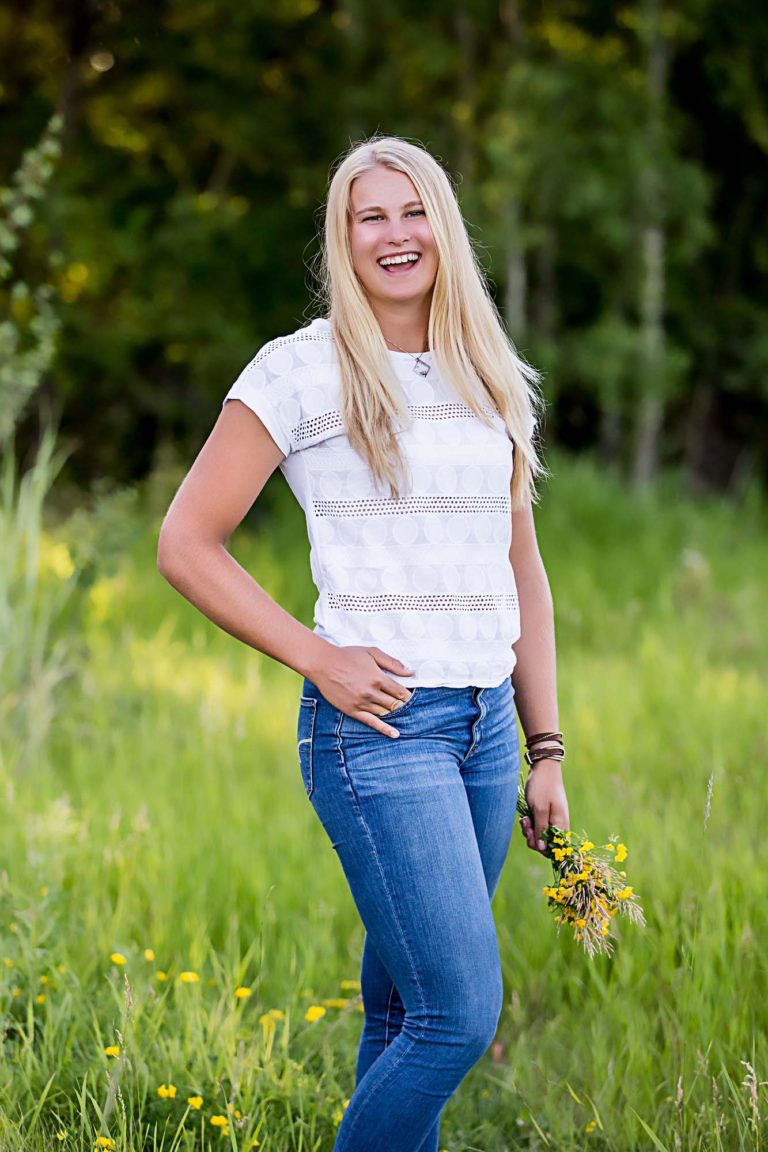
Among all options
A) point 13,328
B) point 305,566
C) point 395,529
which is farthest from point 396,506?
point 305,566

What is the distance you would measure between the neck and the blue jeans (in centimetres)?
62

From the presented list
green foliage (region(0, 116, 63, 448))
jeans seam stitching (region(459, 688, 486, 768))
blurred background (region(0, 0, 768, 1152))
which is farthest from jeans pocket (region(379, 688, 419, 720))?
green foliage (region(0, 116, 63, 448))

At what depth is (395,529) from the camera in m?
2.19

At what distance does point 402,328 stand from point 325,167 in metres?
11.9

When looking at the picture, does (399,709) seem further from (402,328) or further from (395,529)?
(402,328)

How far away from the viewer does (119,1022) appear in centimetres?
302

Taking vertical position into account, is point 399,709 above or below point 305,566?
below

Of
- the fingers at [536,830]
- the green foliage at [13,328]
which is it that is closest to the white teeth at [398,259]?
the fingers at [536,830]

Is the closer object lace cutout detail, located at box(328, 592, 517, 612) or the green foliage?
lace cutout detail, located at box(328, 592, 517, 612)

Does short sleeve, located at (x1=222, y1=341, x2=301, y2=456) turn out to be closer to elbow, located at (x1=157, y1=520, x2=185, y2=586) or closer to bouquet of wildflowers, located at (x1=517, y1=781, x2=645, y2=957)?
elbow, located at (x1=157, y1=520, x2=185, y2=586)

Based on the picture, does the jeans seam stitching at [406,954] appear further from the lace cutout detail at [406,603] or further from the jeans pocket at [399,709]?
the lace cutout detail at [406,603]

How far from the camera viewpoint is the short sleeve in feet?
7.07

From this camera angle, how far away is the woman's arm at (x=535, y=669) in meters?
2.48

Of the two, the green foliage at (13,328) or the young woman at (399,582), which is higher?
the green foliage at (13,328)
